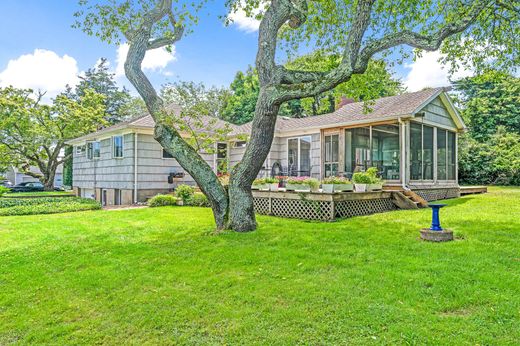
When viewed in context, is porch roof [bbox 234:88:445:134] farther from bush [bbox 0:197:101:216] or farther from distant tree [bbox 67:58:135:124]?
distant tree [bbox 67:58:135:124]

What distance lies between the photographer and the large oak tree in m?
6.57

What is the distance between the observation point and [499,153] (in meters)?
19.5

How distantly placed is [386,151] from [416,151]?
1011mm

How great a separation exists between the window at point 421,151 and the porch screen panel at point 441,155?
0.72m

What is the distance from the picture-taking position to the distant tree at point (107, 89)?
A: 3594 centimetres

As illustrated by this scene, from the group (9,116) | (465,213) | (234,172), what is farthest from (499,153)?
(9,116)

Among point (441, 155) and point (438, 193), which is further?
point (441, 155)

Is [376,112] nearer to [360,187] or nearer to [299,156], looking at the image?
[299,156]

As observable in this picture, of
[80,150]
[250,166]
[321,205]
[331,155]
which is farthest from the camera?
[80,150]

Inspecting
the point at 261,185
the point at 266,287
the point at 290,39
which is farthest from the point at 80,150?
the point at 266,287

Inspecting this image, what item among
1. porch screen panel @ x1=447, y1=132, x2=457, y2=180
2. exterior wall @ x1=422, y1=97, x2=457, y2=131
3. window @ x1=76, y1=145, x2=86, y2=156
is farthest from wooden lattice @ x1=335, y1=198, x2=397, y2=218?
window @ x1=76, y1=145, x2=86, y2=156

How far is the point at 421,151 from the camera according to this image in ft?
39.7

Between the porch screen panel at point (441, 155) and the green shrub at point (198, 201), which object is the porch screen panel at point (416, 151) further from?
the green shrub at point (198, 201)

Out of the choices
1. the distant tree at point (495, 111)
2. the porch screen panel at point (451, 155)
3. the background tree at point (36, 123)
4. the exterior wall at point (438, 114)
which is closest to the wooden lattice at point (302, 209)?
the exterior wall at point (438, 114)
